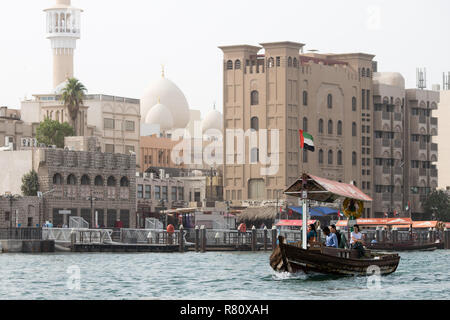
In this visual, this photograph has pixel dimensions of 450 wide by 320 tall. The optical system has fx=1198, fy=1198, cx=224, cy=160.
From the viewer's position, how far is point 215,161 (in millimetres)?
152500

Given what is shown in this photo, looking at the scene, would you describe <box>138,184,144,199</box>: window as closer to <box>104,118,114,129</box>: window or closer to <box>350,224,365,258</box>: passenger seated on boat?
<box>104,118,114,129</box>: window

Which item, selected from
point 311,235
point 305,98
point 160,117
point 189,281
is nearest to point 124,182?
point 305,98

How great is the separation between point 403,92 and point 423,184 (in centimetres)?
1271

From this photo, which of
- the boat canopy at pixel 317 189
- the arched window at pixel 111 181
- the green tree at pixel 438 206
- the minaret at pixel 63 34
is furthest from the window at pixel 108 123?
the boat canopy at pixel 317 189

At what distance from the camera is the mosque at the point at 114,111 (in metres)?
136

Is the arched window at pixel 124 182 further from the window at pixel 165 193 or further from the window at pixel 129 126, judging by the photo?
the window at pixel 129 126

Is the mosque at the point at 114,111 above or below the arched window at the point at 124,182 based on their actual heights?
above

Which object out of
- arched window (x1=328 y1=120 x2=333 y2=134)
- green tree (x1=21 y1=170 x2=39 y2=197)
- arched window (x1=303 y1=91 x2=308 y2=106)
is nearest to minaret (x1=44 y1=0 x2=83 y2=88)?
arched window (x1=303 y1=91 x2=308 y2=106)

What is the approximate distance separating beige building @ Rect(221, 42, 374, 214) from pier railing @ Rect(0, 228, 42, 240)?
174 feet

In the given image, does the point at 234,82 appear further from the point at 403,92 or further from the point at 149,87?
the point at 149,87

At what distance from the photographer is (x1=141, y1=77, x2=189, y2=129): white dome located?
168500 millimetres

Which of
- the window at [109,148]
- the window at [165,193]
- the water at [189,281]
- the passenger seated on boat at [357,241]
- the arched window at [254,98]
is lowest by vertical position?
the water at [189,281]
